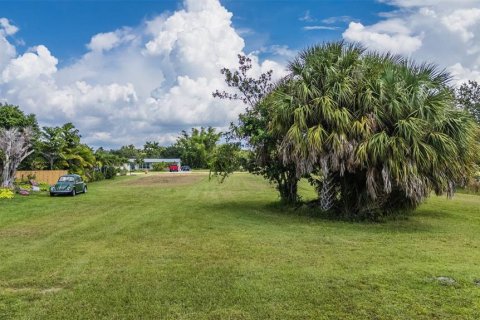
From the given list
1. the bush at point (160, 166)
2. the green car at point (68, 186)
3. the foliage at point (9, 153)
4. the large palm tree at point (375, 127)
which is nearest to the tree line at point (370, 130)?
the large palm tree at point (375, 127)

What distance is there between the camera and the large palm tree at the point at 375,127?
1170 centimetres

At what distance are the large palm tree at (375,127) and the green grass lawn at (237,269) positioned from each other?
1.47 meters

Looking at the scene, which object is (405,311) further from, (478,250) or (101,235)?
(101,235)

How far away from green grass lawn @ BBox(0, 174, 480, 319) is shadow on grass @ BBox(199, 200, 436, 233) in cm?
10

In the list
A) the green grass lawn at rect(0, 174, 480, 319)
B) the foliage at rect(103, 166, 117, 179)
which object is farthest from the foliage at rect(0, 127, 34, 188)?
the foliage at rect(103, 166, 117, 179)

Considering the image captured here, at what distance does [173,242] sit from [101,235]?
2.25 meters

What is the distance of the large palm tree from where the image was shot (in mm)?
11695

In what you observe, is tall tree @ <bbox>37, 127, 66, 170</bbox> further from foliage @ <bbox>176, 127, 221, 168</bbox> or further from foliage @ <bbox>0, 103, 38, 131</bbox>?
foliage @ <bbox>176, 127, 221, 168</bbox>

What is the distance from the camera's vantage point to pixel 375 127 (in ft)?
40.2

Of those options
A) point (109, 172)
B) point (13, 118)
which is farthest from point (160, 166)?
point (13, 118)

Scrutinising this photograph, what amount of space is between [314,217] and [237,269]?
757 centimetres

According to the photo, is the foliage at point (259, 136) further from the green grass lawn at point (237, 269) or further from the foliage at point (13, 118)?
the foliage at point (13, 118)

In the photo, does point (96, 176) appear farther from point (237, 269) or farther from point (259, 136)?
point (237, 269)

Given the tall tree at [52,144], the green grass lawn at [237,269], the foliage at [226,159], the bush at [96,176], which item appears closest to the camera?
the green grass lawn at [237,269]
